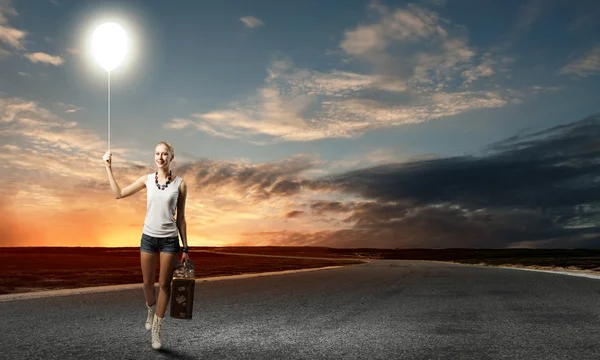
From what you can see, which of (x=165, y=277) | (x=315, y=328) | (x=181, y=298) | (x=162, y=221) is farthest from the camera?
(x=315, y=328)

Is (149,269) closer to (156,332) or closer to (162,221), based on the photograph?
(162,221)

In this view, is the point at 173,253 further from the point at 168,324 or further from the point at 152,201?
the point at 168,324

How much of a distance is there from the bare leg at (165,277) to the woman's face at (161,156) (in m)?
1.08

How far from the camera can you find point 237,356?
7086 mm

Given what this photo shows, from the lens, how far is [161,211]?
701 centimetres

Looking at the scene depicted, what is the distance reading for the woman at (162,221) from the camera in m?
6.99

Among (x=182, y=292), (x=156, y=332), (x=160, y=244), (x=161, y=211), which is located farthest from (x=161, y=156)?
(x=156, y=332)

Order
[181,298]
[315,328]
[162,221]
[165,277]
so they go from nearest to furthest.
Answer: [162,221]
[165,277]
[181,298]
[315,328]

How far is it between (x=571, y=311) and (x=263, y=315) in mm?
6547

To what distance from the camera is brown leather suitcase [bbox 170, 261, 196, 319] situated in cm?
718

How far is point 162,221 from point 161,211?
0.40ft

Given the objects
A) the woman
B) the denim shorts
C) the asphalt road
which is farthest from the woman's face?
the asphalt road

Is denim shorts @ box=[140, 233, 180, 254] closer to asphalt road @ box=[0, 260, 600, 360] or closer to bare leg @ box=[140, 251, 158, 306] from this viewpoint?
bare leg @ box=[140, 251, 158, 306]

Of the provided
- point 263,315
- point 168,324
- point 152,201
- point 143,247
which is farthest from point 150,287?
point 263,315
